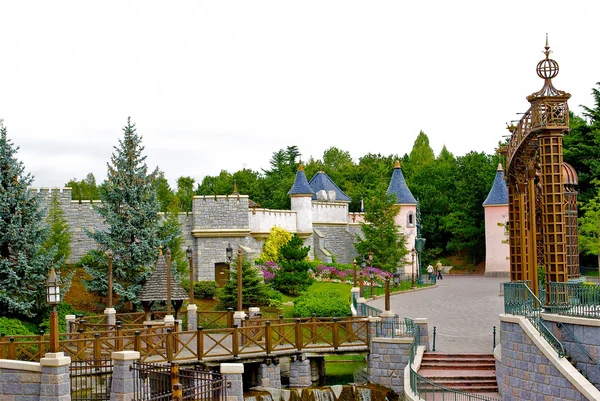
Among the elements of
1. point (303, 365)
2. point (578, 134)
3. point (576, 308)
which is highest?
point (578, 134)

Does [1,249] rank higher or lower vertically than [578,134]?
lower

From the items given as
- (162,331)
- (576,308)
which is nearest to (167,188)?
(162,331)

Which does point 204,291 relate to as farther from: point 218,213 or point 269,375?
point 269,375

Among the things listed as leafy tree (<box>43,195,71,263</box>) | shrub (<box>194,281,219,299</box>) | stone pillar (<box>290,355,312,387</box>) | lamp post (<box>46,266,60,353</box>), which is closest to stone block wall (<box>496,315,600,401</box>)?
stone pillar (<box>290,355,312,387</box>)

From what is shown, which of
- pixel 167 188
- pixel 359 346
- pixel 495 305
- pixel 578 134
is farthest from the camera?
pixel 167 188

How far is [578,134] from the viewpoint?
Result: 4491 cm

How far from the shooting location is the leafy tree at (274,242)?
1557 inches

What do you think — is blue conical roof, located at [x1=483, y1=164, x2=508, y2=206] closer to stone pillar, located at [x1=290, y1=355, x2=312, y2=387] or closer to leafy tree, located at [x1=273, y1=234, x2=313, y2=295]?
leafy tree, located at [x1=273, y1=234, x2=313, y2=295]

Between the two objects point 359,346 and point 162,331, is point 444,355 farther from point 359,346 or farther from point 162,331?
point 162,331

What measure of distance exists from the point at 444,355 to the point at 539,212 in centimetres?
579

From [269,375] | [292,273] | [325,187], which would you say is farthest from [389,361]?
[325,187]

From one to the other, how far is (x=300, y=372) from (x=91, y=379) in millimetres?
6035

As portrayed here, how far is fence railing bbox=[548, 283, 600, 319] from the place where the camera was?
1619 cm

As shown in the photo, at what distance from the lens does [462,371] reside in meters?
20.7
